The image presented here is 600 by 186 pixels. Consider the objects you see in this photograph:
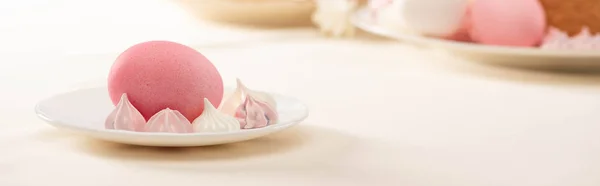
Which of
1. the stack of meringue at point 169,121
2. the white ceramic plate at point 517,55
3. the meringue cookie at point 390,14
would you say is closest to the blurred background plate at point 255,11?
the meringue cookie at point 390,14

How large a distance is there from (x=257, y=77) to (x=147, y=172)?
58 cm

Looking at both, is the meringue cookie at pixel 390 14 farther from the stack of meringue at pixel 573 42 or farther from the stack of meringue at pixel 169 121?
the stack of meringue at pixel 169 121

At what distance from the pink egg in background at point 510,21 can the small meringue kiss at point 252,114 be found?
58 cm

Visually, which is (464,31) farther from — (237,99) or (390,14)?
(237,99)

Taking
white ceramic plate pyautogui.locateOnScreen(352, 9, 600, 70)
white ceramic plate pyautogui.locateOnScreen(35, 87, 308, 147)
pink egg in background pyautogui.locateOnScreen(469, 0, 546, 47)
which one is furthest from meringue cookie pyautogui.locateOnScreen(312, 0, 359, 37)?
white ceramic plate pyautogui.locateOnScreen(35, 87, 308, 147)

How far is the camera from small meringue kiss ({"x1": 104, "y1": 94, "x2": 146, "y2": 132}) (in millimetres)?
835

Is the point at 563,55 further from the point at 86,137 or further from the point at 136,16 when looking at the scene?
the point at 136,16

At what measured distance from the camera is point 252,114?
88 centimetres

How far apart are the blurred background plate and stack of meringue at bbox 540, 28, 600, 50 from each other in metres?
0.63

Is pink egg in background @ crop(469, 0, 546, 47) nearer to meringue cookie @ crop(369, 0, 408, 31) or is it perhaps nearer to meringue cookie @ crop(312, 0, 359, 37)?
meringue cookie @ crop(369, 0, 408, 31)

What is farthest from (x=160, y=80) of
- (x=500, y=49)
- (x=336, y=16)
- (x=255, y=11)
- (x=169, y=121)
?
(x=255, y=11)

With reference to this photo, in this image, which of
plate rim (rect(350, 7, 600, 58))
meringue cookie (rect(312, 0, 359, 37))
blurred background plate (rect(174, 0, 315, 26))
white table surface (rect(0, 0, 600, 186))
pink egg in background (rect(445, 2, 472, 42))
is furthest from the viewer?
blurred background plate (rect(174, 0, 315, 26))

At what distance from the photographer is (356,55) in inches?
62.9

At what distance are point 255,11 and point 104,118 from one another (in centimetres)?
102
